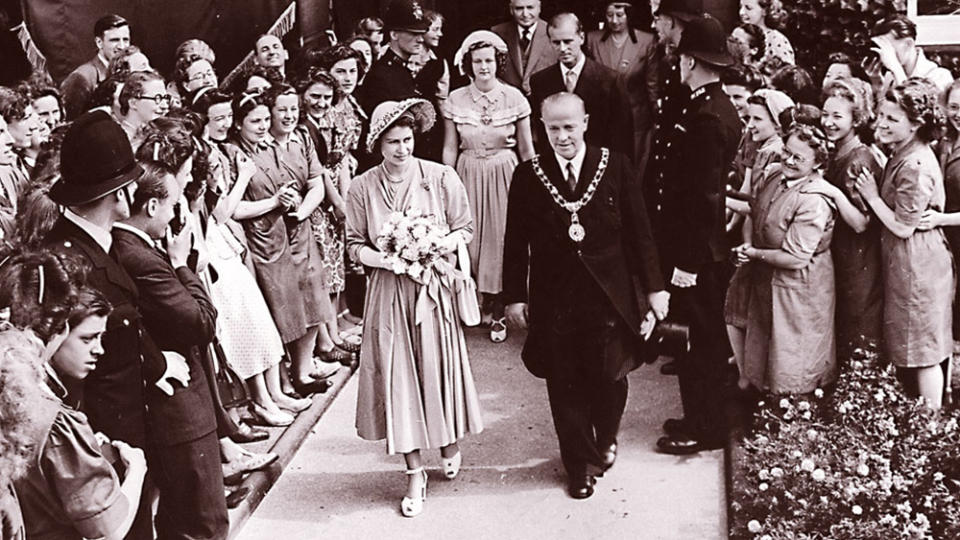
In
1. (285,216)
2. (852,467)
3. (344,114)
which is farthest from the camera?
(344,114)

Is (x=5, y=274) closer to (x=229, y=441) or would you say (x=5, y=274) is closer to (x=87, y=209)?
(x=87, y=209)

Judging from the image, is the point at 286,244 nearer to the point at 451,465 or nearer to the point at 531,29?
the point at 451,465

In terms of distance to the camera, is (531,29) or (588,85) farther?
(531,29)

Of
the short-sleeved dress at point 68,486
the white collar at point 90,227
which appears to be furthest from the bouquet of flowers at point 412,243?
the short-sleeved dress at point 68,486

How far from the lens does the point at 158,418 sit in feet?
16.9

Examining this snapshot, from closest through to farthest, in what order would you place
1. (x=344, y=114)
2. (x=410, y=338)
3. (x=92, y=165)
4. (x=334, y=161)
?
(x=92, y=165)
(x=410, y=338)
(x=334, y=161)
(x=344, y=114)

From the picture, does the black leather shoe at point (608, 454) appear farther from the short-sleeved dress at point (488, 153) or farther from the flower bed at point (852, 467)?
the short-sleeved dress at point (488, 153)

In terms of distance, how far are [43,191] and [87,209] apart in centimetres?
87

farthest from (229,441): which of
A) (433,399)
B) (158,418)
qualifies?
(158,418)

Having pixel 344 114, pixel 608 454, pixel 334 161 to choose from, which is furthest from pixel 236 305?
pixel 608 454

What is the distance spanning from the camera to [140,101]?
6703mm

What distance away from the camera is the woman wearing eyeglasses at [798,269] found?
6.91m

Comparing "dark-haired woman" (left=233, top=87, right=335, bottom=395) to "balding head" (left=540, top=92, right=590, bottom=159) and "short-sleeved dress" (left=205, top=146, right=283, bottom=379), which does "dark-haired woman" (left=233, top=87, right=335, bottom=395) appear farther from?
"balding head" (left=540, top=92, right=590, bottom=159)

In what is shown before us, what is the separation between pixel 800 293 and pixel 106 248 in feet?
12.8
